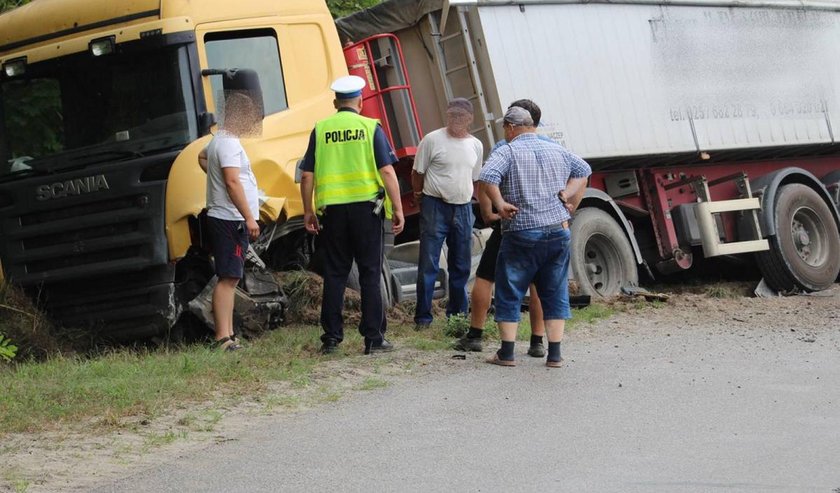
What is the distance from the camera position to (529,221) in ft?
27.8

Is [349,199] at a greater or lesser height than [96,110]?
lesser

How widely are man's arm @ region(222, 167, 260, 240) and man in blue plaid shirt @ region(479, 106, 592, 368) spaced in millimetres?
1714

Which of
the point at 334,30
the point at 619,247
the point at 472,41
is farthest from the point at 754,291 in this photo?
the point at 334,30

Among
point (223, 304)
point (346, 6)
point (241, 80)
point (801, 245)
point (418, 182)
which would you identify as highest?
point (346, 6)

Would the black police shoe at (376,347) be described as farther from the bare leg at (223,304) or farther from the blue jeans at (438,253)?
the blue jeans at (438,253)

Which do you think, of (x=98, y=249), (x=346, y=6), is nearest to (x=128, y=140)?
(x=98, y=249)

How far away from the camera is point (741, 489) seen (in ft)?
18.2

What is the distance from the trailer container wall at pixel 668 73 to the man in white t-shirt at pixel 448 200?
1.52 metres

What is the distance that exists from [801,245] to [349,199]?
7503 millimetres

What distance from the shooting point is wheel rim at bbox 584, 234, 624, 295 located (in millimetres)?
12609

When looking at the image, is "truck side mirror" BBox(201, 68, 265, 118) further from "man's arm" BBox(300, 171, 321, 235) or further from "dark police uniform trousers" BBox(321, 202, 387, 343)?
"dark police uniform trousers" BBox(321, 202, 387, 343)

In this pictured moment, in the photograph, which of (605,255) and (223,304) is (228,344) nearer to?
(223,304)

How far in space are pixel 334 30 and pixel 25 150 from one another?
8.39 ft

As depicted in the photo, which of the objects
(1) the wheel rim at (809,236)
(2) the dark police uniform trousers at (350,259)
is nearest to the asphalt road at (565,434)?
(2) the dark police uniform trousers at (350,259)
